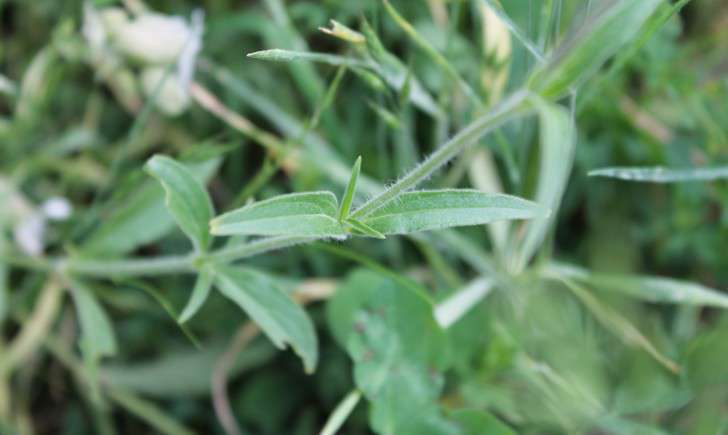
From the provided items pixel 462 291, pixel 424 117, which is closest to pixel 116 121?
pixel 424 117

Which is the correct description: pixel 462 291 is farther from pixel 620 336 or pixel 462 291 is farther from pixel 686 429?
pixel 686 429

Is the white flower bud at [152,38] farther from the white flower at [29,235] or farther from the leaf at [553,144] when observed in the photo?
the leaf at [553,144]

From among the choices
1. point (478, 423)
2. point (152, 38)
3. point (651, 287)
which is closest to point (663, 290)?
point (651, 287)

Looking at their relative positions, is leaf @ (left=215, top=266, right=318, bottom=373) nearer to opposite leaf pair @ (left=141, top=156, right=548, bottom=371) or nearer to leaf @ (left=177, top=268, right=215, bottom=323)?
leaf @ (left=177, top=268, right=215, bottom=323)

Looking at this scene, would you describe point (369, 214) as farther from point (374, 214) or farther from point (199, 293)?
point (199, 293)

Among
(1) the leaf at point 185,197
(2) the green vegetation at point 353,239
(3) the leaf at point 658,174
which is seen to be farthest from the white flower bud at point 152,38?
(3) the leaf at point 658,174

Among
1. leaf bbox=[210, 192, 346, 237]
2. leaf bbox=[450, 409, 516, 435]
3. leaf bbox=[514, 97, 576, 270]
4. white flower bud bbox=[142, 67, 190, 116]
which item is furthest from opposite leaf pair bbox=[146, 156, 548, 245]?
white flower bud bbox=[142, 67, 190, 116]
